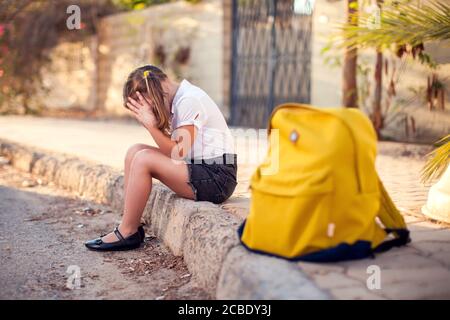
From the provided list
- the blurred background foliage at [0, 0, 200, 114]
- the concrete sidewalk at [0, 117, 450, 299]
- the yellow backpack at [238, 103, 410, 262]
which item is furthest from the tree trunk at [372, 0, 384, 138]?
the blurred background foliage at [0, 0, 200, 114]

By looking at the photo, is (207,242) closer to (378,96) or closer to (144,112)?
(144,112)

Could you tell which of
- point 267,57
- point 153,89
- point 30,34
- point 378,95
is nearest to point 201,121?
point 153,89

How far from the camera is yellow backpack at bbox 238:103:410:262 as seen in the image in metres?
1.95

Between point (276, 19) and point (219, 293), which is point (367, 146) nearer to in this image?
point (219, 293)

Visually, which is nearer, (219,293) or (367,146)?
(367,146)

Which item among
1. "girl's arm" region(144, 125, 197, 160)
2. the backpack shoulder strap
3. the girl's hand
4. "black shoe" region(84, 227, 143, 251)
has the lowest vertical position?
"black shoe" region(84, 227, 143, 251)

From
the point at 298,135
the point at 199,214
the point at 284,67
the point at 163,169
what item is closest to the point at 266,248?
the point at 298,135

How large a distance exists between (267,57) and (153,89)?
5.76m

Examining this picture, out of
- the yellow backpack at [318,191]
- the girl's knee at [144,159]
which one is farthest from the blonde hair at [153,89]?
the yellow backpack at [318,191]

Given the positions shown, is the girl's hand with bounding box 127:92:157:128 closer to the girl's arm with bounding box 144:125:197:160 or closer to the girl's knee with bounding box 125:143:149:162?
the girl's arm with bounding box 144:125:197:160

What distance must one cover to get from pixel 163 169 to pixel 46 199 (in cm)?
191

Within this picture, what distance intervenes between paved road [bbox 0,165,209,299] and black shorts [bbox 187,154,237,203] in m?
0.41

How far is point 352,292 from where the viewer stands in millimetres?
1835

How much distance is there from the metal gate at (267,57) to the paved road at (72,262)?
4638 millimetres
